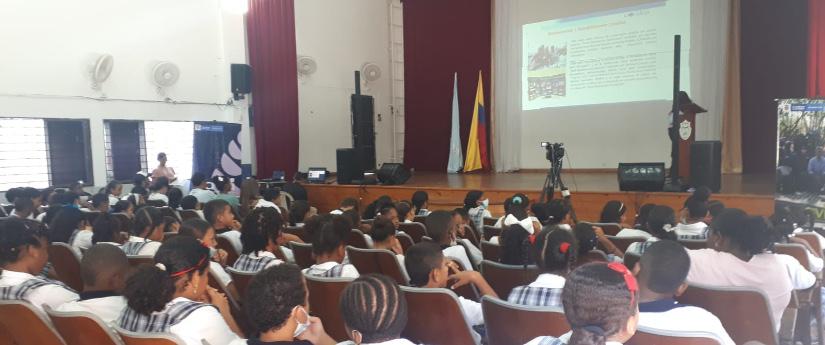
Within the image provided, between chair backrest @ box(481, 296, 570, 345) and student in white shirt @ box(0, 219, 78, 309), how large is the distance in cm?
167

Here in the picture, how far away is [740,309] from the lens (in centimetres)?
201

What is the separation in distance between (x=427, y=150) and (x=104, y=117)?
6825 mm

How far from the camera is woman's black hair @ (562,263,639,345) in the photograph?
124 centimetres

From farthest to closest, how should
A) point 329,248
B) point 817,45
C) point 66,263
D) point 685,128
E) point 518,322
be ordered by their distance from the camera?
point 685,128, point 817,45, point 66,263, point 329,248, point 518,322

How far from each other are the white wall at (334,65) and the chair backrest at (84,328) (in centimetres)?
959

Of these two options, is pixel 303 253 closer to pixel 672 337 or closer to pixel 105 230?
pixel 105 230

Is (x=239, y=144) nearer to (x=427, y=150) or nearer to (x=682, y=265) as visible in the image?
(x=427, y=150)

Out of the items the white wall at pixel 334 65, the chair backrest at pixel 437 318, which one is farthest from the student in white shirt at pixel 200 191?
the chair backrest at pixel 437 318

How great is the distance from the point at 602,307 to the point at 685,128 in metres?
7.23

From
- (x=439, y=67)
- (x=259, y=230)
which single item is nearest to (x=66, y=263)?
(x=259, y=230)

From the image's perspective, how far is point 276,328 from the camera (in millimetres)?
1604

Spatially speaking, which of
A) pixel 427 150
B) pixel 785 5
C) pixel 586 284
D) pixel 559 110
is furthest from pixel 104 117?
pixel 785 5

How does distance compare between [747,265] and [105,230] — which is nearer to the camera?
[747,265]

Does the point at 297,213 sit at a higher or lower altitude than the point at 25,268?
lower
